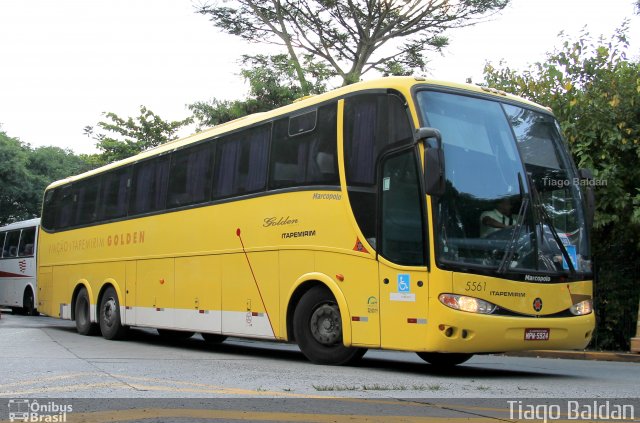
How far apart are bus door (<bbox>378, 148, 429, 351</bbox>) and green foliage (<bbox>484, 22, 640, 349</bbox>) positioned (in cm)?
643

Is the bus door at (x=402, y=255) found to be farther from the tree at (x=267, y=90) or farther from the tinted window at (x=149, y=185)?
the tree at (x=267, y=90)

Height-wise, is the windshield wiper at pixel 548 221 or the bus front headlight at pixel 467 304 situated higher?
the windshield wiper at pixel 548 221

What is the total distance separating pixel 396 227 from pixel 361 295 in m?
0.97

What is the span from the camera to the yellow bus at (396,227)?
Answer: 850 centimetres

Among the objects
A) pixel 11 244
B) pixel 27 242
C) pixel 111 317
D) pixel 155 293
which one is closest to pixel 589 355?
pixel 155 293

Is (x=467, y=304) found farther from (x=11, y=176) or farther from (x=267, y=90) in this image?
(x=11, y=176)

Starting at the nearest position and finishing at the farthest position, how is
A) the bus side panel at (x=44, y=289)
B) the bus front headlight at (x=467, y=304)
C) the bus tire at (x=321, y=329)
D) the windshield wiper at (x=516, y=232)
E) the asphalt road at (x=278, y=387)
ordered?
the asphalt road at (x=278, y=387), the bus front headlight at (x=467, y=304), the windshield wiper at (x=516, y=232), the bus tire at (x=321, y=329), the bus side panel at (x=44, y=289)

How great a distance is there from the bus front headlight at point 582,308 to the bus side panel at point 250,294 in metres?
3.97

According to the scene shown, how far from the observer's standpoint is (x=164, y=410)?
580 cm

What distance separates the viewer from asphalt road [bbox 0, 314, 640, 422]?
585cm

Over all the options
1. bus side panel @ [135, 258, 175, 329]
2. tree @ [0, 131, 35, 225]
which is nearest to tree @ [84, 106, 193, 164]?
tree @ [0, 131, 35, 225]

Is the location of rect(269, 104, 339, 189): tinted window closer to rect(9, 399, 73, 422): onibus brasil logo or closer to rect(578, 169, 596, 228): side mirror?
rect(578, 169, 596, 228): side mirror

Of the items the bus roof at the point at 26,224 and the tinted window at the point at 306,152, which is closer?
the tinted window at the point at 306,152

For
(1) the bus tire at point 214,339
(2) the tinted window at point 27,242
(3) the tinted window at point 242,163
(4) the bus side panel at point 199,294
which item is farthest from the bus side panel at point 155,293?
(2) the tinted window at point 27,242
